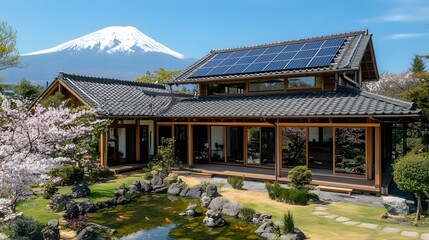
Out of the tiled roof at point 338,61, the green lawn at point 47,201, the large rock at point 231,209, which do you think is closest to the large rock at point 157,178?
the green lawn at point 47,201

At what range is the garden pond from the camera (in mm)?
8438

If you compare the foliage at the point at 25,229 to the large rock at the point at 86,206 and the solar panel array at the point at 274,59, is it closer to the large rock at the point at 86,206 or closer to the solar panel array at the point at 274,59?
the large rock at the point at 86,206

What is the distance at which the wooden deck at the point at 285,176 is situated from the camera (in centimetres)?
1222

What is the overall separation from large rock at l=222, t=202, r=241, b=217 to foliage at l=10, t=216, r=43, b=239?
5.08 meters

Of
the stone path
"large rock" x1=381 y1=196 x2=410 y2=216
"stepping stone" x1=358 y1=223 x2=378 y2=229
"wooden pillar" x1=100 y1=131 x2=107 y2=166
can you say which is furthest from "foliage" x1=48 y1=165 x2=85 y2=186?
"large rock" x1=381 y1=196 x2=410 y2=216

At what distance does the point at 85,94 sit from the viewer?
56.7ft

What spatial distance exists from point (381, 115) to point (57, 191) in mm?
11765

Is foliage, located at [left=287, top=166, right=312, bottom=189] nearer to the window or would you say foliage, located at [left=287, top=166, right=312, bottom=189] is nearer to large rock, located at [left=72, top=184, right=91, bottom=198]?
the window

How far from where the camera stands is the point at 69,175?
1303cm

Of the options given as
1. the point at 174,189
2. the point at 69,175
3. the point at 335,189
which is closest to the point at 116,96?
the point at 69,175

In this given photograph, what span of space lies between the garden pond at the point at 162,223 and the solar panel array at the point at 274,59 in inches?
342

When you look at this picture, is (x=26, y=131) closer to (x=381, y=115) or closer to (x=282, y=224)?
(x=282, y=224)

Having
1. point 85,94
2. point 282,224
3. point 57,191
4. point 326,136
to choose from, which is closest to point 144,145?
point 85,94

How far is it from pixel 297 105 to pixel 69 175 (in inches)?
387
